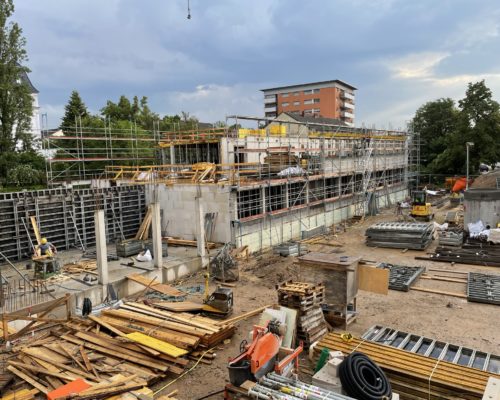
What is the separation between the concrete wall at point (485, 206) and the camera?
21016 millimetres

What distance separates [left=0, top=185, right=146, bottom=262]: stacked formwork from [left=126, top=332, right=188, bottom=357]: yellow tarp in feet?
21.2

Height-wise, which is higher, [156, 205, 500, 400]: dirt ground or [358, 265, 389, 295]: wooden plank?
[358, 265, 389, 295]: wooden plank

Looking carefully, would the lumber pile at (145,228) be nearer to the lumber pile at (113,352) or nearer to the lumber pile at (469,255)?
the lumber pile at (113,352)

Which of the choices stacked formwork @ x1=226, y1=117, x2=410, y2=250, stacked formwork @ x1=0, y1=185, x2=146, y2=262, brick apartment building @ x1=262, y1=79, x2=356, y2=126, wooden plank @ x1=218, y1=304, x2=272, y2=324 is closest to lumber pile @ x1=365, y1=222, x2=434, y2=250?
stacked formwork @ x1=226, y1=117, x2=410, y2=250

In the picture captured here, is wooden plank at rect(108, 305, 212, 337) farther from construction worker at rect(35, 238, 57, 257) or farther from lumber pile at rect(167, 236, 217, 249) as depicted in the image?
lumber pile at rect(167, 236, 217, 249)

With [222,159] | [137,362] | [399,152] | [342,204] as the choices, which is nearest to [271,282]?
[137,362]

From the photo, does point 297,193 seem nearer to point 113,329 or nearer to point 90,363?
point 113,329

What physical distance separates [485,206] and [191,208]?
50.9ft

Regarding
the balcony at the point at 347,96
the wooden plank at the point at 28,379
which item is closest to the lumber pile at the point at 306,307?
the wooden plank at the point at 28,379

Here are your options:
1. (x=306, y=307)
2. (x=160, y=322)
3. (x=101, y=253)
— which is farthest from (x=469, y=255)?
(x=101, y=253)

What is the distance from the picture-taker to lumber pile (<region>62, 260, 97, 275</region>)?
14.8 metres

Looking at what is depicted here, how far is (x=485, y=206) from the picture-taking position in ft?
69.3

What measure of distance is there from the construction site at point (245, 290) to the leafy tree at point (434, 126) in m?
24.4

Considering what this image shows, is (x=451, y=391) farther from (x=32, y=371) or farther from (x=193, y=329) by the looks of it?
(x=32, y=371)
